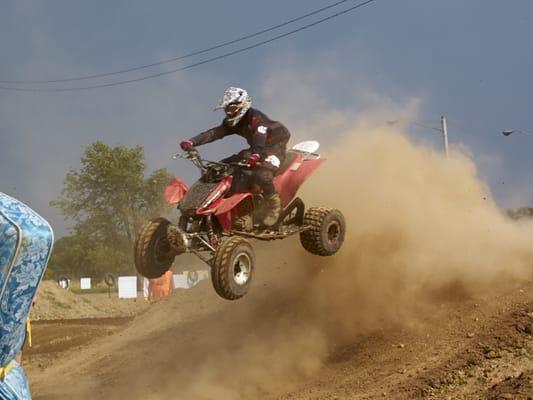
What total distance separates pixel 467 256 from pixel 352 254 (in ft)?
6.09

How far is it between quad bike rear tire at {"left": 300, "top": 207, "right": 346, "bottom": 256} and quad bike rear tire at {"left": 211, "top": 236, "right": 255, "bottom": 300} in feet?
5.33

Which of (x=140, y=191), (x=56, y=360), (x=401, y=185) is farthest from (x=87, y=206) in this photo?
(x=401, y=185)

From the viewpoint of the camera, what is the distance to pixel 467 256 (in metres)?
10.8

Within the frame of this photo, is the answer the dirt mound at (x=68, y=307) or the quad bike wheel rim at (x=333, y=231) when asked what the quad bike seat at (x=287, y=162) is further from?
the dirt mound at (x=68, y=307)

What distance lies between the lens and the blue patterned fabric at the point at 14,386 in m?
2.02

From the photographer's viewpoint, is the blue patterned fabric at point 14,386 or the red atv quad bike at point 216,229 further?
the red atv quad bike at point 216,229

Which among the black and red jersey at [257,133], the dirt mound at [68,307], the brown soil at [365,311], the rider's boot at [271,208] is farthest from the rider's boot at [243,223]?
the dirt mound at [68,307]

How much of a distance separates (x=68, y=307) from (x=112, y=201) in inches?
1081

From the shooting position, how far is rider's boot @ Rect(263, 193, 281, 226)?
9023mm

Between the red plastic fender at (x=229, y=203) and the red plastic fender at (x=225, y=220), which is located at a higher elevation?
the red plastic fender at (x=229, y=203)

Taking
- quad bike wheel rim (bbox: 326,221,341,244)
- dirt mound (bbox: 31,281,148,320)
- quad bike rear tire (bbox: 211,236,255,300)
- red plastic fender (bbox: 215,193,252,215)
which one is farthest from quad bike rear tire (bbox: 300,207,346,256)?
dirt mound (bbox: 31,281,148,320)

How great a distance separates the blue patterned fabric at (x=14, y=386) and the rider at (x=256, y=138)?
628 cm

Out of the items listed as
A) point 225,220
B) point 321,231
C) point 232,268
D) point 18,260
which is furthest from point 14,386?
point 321,231

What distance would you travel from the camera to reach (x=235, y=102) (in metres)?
8.39
